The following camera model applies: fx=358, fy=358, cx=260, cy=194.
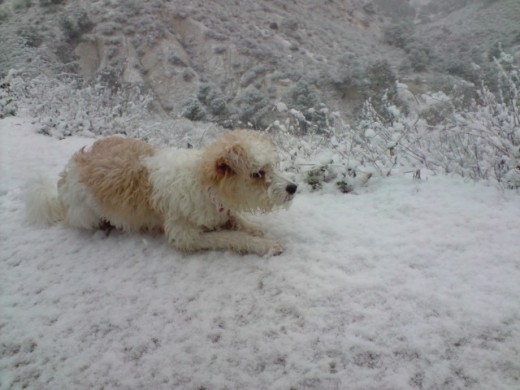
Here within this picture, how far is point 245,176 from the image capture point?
289 cm

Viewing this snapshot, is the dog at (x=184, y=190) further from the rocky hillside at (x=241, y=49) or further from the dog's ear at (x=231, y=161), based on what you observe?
the rocky hillside at (x=241, y=49)

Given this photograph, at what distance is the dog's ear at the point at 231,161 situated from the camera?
2.85 metres

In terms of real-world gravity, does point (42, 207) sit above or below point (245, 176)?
below

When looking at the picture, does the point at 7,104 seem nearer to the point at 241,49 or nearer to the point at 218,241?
the point at 218,241

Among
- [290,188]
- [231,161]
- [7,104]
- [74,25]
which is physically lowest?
[7,104]

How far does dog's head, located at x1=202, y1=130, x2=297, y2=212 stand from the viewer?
9.41ft

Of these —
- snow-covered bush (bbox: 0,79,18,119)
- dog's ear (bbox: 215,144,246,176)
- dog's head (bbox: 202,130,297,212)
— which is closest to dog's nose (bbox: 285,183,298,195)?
dog's head (bbox: 202,130,297,212)

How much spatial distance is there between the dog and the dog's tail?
0.69 feet

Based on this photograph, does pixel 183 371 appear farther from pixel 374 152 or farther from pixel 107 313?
pixel 374 152

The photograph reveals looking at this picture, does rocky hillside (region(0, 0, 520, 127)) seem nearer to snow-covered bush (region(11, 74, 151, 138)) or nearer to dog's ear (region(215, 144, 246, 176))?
snow-covered bush (region(11, 74, 151, 138))

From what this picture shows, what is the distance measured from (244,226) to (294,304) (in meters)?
1.05

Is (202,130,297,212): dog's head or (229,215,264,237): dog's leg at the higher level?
(202,130,297,212): dog's head

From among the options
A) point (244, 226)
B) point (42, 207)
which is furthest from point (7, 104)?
point (244, 226)

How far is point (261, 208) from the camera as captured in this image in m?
3.04
